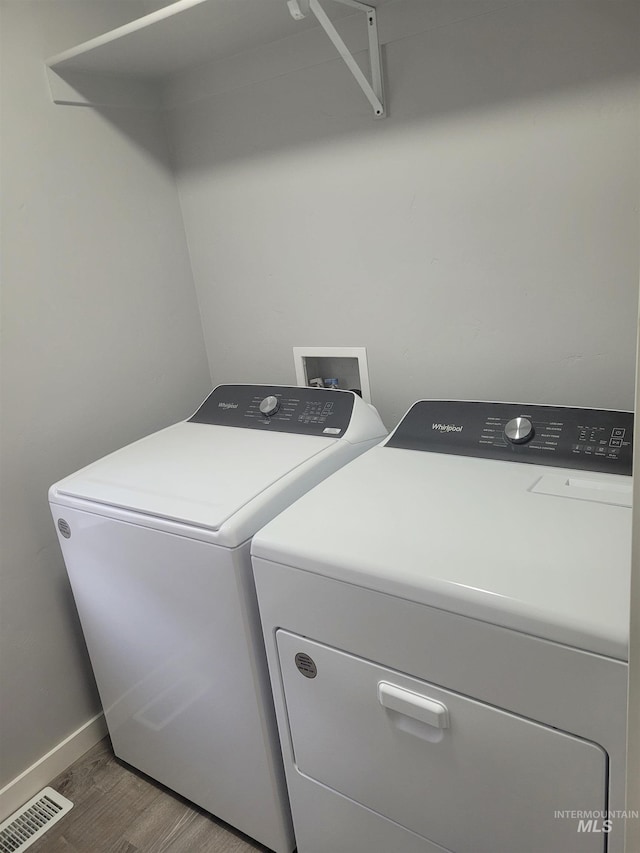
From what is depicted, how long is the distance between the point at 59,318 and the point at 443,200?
105 cm

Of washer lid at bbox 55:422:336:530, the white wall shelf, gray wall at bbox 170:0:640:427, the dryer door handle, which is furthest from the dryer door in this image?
the white wall shelf

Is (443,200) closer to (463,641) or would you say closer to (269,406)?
(269,406)

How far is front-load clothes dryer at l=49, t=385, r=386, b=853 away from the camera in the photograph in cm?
127

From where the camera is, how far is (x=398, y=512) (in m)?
1.14

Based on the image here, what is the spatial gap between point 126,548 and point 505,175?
1.20 m

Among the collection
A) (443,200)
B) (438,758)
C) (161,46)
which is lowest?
(438,758)

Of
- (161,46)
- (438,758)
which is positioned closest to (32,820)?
(438,758)

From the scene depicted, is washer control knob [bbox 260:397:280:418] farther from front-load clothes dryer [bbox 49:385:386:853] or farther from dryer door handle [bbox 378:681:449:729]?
dryer door handle [bbox 378:681:449:729]

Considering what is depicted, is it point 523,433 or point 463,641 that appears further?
point 523,433

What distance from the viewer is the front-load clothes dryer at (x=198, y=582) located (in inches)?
50.0

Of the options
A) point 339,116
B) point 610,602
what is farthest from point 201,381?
point 610,602

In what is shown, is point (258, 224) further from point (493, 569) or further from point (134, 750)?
point (134, 750)

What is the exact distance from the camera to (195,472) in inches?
57.4

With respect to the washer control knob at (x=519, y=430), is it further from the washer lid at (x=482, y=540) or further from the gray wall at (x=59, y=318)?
the gray wall at (x=59, y=318)
